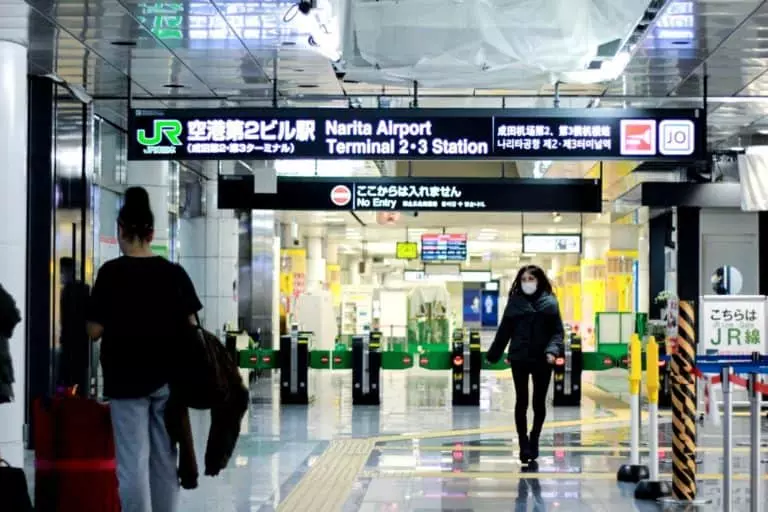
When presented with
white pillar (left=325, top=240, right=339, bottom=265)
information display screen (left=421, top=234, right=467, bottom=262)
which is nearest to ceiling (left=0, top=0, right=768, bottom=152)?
information display screen (left=421, top=234, right=467, bottom=262)

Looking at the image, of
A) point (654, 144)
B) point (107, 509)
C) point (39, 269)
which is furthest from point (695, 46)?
point (107, 509)

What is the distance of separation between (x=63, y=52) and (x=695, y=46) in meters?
5.43

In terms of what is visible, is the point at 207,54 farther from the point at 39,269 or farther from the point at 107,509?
A: the point at 107,509

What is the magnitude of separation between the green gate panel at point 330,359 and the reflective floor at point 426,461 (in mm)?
524

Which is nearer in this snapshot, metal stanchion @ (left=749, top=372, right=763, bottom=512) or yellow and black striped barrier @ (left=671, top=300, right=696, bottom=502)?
metal stanchion @ (left=749, top=372, right=763, bottom=512)

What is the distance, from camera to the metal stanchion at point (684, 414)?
852cm

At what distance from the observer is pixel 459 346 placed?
18.0m

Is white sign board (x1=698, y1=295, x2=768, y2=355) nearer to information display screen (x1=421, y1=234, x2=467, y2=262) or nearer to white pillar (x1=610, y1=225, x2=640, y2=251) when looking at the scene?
white pillar (x1=610, y1=225, x2=640, y2=251)

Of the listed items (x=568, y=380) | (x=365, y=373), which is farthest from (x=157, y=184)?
(x=568, y=380)

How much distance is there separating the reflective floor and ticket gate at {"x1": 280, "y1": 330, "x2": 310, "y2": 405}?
9.8 inches

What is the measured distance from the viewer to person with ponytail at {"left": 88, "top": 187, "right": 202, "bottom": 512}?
557cm

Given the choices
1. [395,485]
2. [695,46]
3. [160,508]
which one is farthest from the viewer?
[695,46]

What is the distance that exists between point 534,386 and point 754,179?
21.5 ft

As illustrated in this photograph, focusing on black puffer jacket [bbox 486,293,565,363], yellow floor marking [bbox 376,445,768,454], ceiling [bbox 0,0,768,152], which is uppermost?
ceiling [bbox 0,0,768,152]
